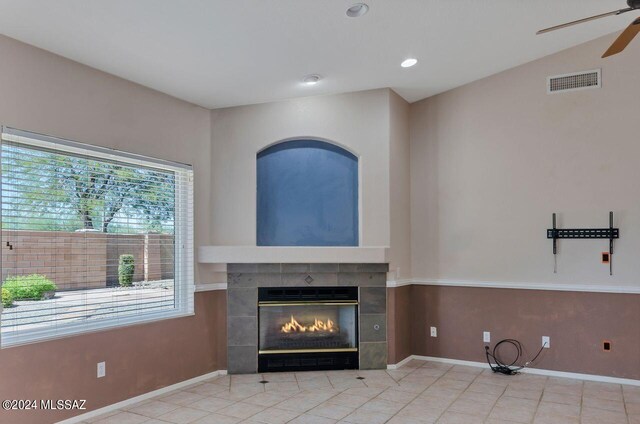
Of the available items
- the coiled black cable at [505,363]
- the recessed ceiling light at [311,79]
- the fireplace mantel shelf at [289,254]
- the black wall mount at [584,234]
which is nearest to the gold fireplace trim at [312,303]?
the fireplace mantel shelf at [289,254]

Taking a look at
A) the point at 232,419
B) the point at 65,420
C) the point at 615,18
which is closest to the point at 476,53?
the point at 615,18

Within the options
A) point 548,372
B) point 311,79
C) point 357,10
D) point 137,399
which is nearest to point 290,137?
point 311,79

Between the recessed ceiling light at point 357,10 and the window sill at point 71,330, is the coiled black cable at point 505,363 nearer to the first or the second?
the window sill at point 71,330

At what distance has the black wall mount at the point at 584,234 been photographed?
4.43 m

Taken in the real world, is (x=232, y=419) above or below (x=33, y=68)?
below

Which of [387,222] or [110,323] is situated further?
[387,222]

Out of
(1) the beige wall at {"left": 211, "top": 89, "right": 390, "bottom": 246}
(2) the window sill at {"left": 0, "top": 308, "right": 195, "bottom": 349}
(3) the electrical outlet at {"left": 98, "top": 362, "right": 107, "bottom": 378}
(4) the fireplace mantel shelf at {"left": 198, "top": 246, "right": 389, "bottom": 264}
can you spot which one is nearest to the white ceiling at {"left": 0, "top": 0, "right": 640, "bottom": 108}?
(1) the beige wall at {"left": 211, "top": 89, "right": 390, "bottom": 246}

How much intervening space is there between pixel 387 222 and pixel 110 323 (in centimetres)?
275

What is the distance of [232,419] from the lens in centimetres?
357

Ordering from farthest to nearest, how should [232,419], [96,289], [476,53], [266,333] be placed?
[266,333]
[476,53]
[96,289]
[232,419]

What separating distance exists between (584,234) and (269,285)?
3114 mm

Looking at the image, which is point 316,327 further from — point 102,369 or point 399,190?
point 102,369

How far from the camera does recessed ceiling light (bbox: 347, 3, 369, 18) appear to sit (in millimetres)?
3232

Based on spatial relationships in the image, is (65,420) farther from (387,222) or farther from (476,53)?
(476,53)
